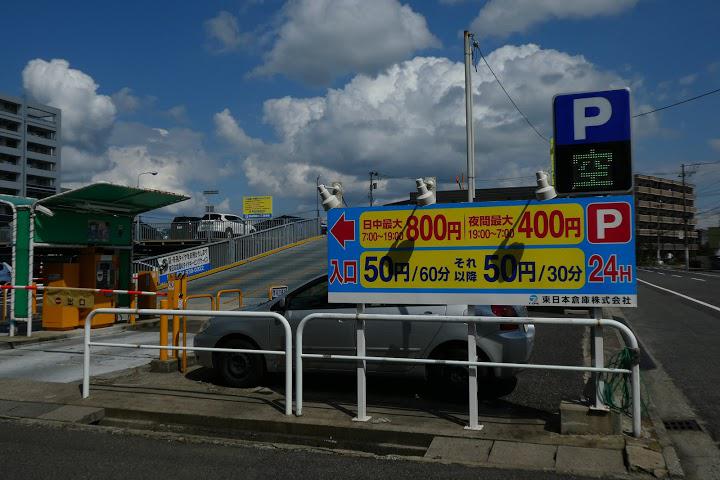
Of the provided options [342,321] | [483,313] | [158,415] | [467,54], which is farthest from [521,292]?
[467,54]

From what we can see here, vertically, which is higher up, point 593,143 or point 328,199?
point 593,143

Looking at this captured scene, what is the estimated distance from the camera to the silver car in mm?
6770

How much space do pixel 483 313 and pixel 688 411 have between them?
2568 millimetres

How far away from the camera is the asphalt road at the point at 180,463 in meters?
4.77

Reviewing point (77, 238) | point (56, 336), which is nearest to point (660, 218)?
point (77, 238)

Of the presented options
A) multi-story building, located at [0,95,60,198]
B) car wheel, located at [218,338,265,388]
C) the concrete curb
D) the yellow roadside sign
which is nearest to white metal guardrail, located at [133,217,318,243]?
the concrete curb

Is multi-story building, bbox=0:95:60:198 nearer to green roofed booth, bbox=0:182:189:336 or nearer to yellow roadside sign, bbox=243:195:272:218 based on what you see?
yellow roadside sign, bbox=243:195:272:218

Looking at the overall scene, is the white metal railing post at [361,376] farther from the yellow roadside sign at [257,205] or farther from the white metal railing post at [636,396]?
the yellow roadside sign at [257,205]

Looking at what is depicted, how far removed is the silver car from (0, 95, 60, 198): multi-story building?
9767 centimetres

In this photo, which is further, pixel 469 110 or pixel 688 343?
pixel 469 110

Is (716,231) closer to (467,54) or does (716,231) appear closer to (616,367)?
(467,54)

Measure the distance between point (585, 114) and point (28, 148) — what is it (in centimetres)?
10912

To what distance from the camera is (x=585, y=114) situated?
586cm

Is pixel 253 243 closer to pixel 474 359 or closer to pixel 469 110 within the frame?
pixel 469 110
